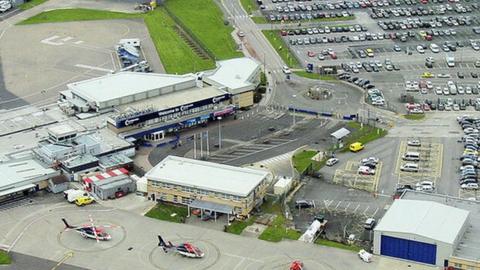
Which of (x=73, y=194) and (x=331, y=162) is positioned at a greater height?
(x=73, y=194)

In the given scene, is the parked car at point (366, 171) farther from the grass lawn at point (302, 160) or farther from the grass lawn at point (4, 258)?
the grass lawn at point (4, 258)

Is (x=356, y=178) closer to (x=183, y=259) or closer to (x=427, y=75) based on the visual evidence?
(x=183, y=259)

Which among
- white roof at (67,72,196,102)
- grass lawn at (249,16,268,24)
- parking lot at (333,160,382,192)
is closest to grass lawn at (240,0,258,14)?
grass lawn at (249,16,268,24)

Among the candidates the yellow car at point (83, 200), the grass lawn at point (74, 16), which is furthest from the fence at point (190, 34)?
the yellow car at point (83, 200)

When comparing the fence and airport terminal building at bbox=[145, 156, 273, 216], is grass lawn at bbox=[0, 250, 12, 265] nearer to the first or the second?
airport terminal building at bbox=[145, 156, 273, 216]

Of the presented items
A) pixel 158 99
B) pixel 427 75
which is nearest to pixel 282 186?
pixel 158 99

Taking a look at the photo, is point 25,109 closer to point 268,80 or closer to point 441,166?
point 268,80
